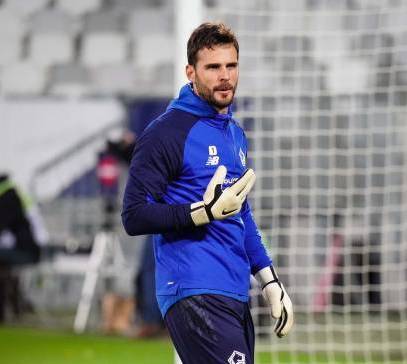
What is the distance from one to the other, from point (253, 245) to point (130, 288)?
637 centimetres

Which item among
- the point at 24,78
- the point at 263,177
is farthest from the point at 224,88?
the point at 24,78

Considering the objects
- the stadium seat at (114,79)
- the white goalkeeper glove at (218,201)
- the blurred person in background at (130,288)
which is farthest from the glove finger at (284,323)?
the stadium seat at (114,79)

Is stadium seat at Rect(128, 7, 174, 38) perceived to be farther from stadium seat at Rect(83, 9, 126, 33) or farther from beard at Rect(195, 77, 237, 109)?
beard at Rect(195, 77, 237, 109)

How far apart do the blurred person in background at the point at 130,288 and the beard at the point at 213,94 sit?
218 inches

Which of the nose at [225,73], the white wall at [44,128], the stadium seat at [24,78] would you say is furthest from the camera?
the stadium seat at [24,78]

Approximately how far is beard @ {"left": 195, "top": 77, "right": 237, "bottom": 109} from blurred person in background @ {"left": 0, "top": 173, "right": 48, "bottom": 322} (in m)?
6.74

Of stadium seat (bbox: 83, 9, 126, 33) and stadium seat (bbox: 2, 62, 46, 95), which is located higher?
stadium seat (bbox: 83, 9, 126, 33)

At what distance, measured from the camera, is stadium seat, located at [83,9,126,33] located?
11352 millimetres

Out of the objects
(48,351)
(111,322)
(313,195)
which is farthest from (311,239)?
(48,351)

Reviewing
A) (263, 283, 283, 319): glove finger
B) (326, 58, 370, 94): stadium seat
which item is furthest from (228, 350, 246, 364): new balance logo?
(326, 58, 370, 94): stadium seat

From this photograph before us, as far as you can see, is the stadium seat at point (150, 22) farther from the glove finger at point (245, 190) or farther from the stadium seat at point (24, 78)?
the glove finger at point (245, 190)

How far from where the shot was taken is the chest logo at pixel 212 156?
311cm

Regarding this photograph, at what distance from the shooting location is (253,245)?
11.0 ft

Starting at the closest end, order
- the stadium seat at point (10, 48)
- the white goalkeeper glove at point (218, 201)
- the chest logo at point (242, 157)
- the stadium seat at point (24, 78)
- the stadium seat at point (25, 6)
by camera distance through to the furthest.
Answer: the white goalkeeper glove at point (218, 201), the chest logo at point (242, 157), the stadium seat at point (24, 78), the stadium seat at point (10, 48), the stadium seat at point (25, 6)
